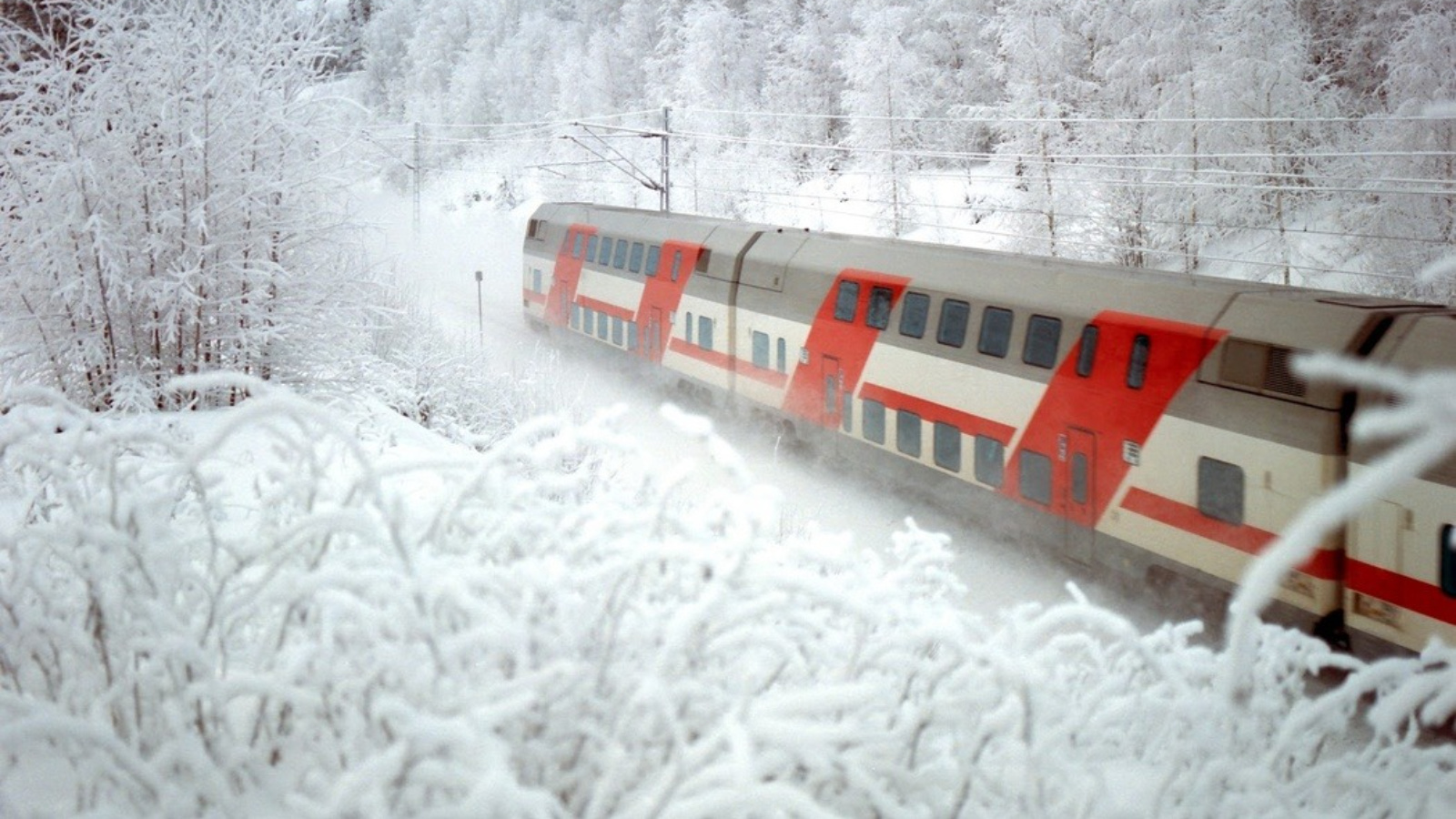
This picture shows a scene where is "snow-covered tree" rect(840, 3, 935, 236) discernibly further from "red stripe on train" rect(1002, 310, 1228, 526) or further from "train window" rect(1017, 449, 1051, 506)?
"red stripe on train" rect(1002, 310, 1228, 526)

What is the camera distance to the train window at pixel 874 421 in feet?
38.0

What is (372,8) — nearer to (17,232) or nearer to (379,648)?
(17,232)

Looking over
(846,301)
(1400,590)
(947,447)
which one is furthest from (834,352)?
(1400,590)

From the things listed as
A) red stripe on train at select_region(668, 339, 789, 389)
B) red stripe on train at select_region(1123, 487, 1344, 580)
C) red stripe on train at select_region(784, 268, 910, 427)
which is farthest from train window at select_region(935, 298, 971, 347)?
red stripe on train at select_region(668, 339, 789, 389)

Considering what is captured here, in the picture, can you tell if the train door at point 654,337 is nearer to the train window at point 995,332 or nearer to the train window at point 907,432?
the train window at point 907,432

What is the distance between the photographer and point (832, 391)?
40.6 feet

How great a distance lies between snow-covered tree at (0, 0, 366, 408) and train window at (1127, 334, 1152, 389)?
7.59 meters

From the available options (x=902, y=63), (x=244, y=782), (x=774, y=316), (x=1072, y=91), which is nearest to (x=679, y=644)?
(x=244, y=782)

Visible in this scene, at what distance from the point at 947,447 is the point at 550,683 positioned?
348 inches

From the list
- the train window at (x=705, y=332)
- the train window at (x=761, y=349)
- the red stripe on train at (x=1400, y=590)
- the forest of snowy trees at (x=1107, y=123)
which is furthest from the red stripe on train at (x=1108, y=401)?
the train window at (x=705, y=332)

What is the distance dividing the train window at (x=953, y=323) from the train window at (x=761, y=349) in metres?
3.26

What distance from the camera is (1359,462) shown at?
7.21m

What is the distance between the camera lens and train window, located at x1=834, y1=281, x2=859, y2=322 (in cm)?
1196

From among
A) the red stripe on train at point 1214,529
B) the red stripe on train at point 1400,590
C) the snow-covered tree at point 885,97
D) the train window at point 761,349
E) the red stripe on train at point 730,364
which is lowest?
the red stripe on train at point 1400,590
